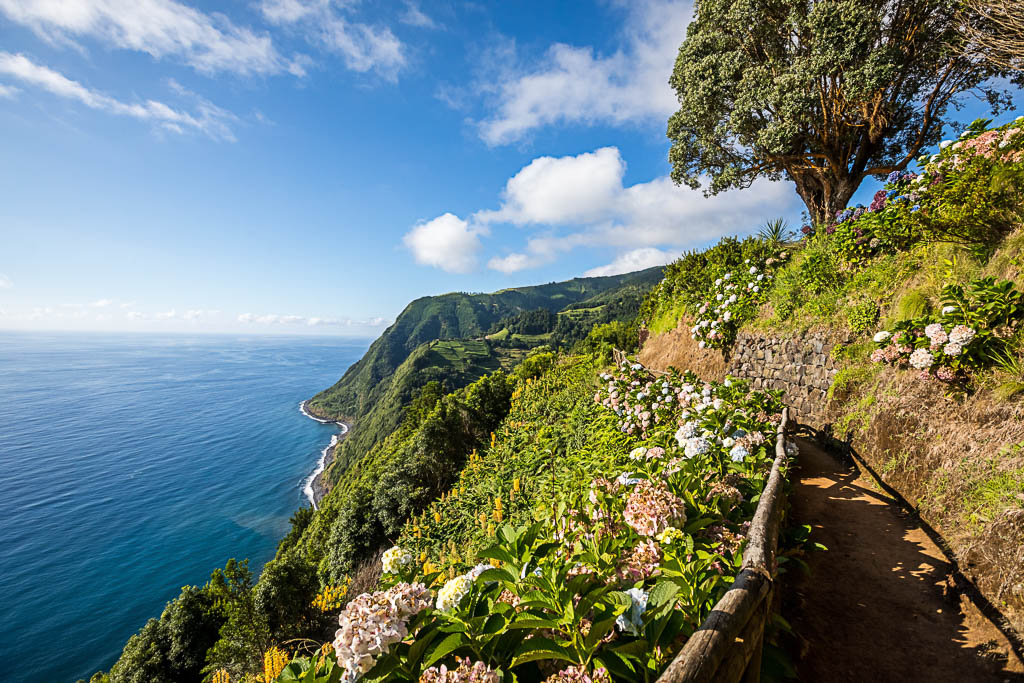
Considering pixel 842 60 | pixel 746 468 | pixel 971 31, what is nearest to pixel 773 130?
pixel 842 60

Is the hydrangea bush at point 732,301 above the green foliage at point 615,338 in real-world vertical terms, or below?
above

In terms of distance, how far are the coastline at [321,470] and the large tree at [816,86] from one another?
52.6 metres

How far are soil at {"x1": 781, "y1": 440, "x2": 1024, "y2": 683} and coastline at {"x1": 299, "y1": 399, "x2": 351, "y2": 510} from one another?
52.8 meters

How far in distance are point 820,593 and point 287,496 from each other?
74666 millimetres

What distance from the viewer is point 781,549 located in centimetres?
319

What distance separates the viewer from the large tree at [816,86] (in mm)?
8148

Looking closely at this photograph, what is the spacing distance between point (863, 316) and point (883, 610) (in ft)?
15.3

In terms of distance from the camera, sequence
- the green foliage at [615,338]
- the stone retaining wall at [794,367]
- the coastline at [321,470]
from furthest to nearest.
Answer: the coastline at [321,470]
the green foliage at [615,338]
the stone retaining wall at [794,367]

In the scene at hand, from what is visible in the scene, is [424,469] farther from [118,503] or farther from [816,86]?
[118,503]

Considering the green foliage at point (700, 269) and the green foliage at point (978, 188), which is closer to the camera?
the green foliage at point (978, 188)

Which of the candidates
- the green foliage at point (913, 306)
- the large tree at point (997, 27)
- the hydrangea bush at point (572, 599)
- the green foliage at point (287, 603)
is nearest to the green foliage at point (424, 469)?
the green foliage at point (287, 603)

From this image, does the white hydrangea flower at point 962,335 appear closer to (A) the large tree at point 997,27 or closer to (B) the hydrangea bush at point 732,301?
(B) the hydrangea bush at point 732,301

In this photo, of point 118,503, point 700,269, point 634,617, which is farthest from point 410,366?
point 634,617

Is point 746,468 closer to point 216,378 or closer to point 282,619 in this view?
point 282,619
